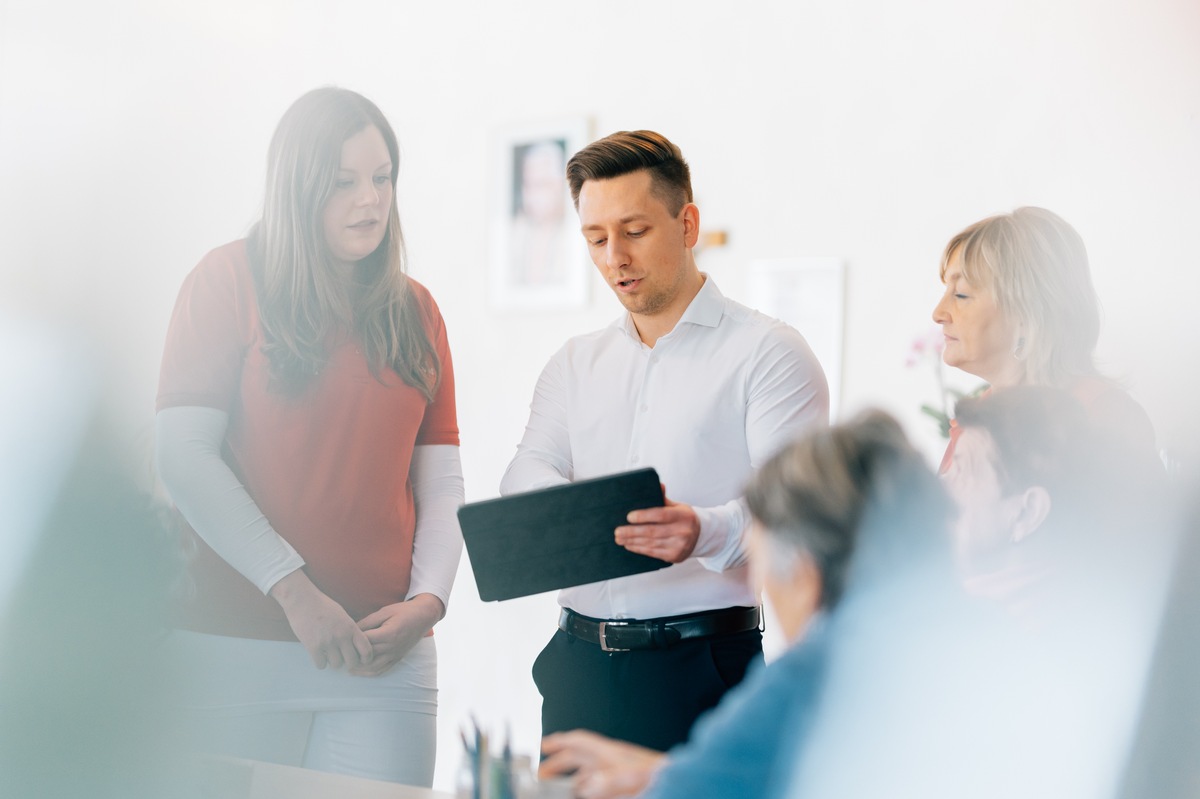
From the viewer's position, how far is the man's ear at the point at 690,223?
50.1 inches

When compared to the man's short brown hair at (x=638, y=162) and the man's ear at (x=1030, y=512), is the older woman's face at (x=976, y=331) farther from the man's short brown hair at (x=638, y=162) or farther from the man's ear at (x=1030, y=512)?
the man's short brown hair at (x=638, y=162)

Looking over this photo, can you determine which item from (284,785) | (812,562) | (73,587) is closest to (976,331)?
(812,562)

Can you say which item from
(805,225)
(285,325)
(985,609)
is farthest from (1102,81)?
(285,325)

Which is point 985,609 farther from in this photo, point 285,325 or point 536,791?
point 285,325

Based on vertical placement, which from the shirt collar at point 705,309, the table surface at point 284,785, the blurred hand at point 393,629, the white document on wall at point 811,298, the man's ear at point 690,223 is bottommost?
the table surface at point 284,785

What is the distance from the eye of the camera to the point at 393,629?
1.33 metres

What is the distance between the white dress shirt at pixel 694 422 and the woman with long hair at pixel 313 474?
19 centimetres

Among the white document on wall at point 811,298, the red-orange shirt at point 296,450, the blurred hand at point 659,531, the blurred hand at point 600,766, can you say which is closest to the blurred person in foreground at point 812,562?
the blurred hand at point 600,766

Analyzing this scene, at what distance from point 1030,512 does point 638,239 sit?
1.78ft

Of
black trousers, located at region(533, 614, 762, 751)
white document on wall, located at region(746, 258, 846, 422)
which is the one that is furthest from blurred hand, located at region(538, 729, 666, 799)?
white document on wall, located at region(746, 258, 846, 422)

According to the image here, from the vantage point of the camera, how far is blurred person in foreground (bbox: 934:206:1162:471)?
1136 mm

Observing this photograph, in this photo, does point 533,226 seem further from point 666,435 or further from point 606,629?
point 606,629

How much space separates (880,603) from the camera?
2.51 ft

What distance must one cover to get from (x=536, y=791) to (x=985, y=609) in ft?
1.37
